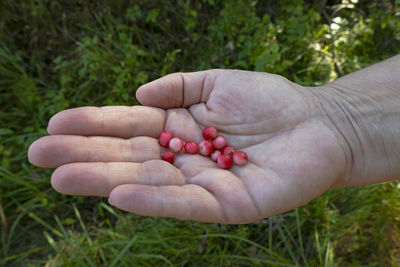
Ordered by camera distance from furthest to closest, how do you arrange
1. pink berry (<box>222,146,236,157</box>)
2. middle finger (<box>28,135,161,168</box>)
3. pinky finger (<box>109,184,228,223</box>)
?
pink berry (<box>222,146,236,157</box>), middle finger (<box>28,135,161,168</box>), pinky finger (<box>109,184,228,223</box>)

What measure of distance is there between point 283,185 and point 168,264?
139cm

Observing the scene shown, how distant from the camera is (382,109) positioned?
8.85ft

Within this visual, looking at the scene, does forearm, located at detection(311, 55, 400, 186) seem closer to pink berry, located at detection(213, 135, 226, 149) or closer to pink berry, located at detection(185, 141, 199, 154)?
pink berry, located at detection(213, 135, 226, 149)

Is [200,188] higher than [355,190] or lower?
higher

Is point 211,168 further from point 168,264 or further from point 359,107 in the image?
point 359,107

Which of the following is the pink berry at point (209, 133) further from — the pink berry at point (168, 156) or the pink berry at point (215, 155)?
the pink berry at point (168, 156)

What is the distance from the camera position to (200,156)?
106 inches

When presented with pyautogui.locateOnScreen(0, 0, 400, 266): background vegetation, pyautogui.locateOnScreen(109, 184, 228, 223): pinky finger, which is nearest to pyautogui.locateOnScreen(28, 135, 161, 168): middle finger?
pyautogui.locateOnScreen(109, 184, 228, 223): pinky finger

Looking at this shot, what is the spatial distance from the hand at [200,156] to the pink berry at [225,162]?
2.0 inches

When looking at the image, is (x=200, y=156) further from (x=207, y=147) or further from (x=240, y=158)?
(x=240, y=158)

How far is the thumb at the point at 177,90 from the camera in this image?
2.70m

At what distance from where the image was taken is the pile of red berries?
2.56 metres

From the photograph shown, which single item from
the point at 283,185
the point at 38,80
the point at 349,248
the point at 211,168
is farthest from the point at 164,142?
the point at 38,80

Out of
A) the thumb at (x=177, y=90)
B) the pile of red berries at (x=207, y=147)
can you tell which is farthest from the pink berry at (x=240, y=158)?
the thumb at (x=177, y=90)
